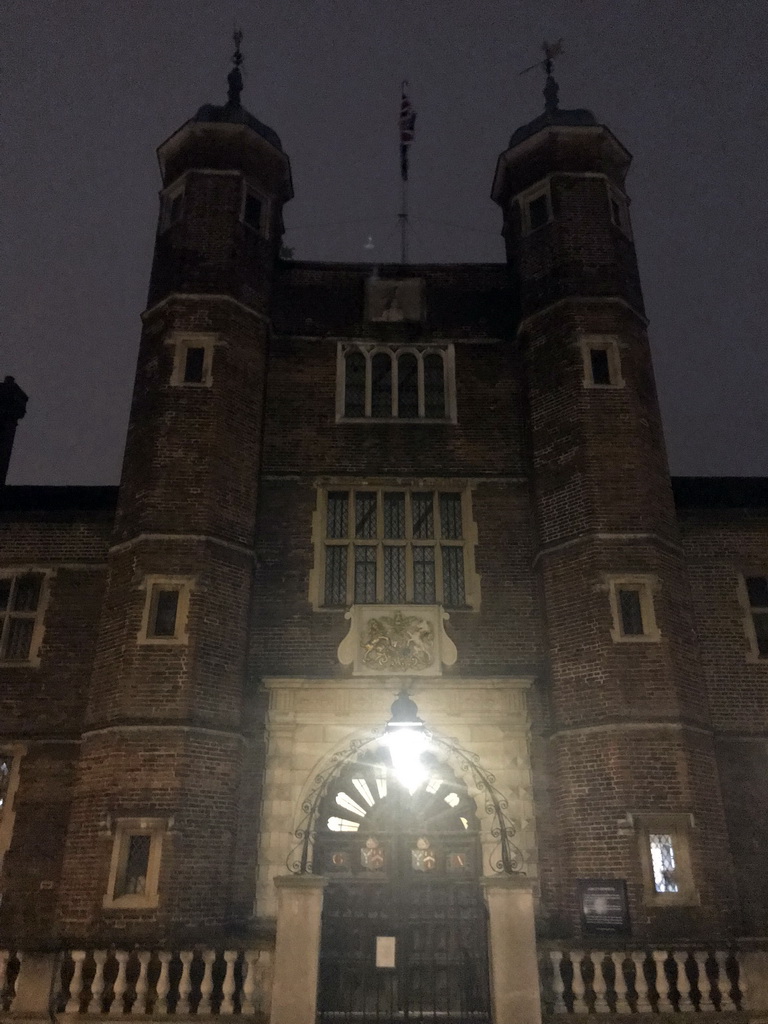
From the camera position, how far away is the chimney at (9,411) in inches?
666

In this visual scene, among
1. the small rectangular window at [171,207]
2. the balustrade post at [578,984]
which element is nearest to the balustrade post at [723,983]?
the balustrade post at [578,984]

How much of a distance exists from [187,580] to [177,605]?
41 centimetres

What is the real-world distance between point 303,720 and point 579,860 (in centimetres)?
443

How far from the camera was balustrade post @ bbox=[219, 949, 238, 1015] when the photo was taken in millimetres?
9297

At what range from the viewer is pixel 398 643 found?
13148 millimetres

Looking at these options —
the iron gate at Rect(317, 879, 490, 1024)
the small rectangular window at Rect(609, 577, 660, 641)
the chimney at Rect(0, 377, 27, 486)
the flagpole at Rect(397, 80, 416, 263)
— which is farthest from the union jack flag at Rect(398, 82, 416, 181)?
the iron gate at Rect(317, 879, 490, 1024)

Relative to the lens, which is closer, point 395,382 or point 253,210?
point 395,382

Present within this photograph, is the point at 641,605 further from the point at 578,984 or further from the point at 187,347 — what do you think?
the point at 187,347

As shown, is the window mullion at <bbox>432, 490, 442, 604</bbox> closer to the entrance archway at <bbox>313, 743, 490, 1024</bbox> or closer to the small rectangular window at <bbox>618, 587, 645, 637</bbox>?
the entrance archway at <bbox>313, 743, 490, 1024</bbox>

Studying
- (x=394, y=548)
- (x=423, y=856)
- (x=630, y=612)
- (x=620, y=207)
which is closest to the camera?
(x=423, y=856)

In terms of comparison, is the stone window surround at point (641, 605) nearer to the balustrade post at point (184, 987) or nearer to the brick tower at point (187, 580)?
the brick tower at point (187, 580)

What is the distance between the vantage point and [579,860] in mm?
11336

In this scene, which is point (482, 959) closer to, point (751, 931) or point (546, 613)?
point (751, 931)

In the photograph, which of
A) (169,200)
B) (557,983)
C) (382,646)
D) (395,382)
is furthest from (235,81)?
(557,983)
